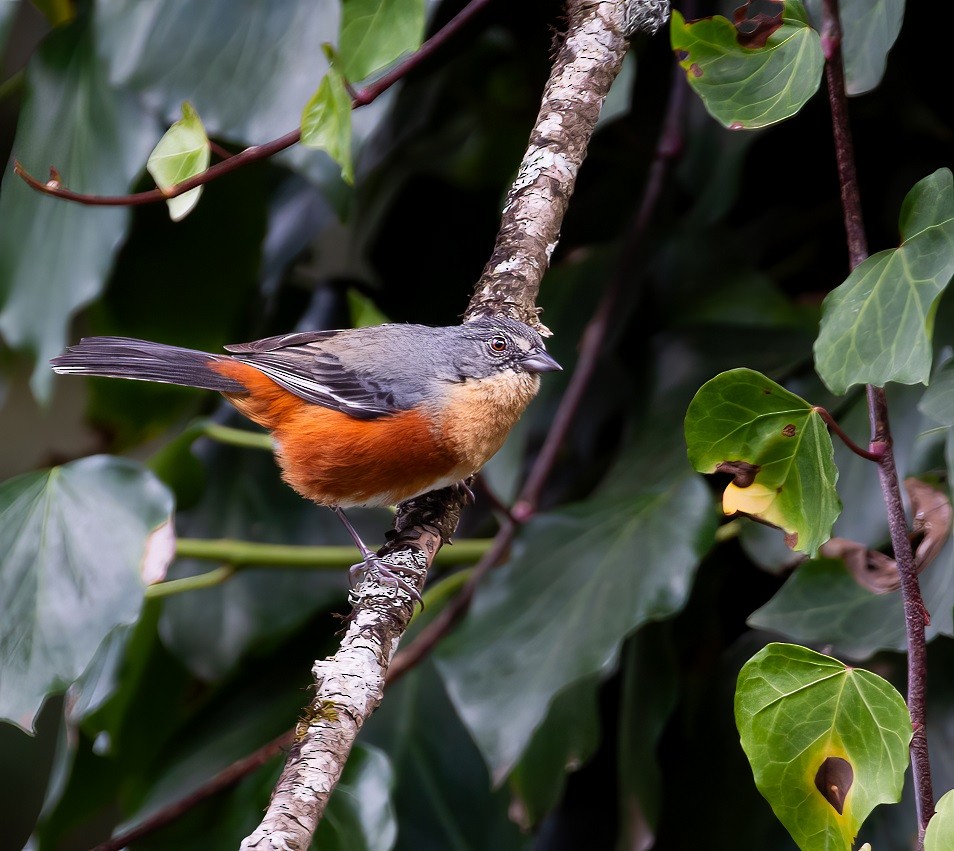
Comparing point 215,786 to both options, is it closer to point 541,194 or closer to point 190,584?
point 190,584

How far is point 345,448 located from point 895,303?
1015 mm

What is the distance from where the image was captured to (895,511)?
1099 millimetres

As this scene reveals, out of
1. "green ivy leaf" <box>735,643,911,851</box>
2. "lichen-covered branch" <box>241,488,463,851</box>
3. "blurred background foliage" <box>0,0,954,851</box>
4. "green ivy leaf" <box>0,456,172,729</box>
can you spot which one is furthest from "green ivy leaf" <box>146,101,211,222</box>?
"green ivy leaf" <box>735,643,911,851</box>

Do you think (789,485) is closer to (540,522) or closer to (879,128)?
(540,522)

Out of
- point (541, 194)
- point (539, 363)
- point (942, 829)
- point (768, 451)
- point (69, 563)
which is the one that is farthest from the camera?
point (539, 363)

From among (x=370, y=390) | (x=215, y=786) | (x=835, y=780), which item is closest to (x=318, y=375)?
(x=370, y=390)

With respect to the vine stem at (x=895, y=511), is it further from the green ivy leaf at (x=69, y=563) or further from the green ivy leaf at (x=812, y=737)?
the green ivy leaf at (x=69, y=563)

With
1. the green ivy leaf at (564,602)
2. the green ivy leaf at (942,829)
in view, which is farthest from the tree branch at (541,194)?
the green ivy leaf at (942,829)

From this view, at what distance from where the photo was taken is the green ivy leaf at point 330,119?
1.21 m

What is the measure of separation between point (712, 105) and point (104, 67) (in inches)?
47.5

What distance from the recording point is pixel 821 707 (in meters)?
1.04

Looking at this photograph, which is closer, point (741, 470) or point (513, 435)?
point (741, 470)

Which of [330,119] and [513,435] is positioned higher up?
[330,119]

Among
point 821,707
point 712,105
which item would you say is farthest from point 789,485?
point 712,105
